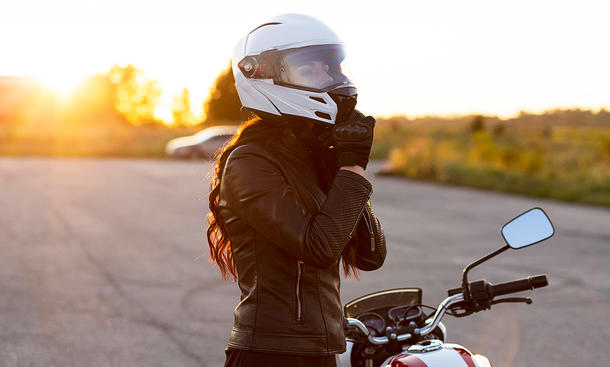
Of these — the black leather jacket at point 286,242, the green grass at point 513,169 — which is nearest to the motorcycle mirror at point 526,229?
the black leather jacket at point 286,242

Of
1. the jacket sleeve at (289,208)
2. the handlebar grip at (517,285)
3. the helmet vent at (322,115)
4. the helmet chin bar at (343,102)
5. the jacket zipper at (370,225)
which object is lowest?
the handlebar grip at (517,285)

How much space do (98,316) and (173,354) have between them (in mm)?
1262

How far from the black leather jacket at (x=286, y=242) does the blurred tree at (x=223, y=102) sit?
64.0 metres

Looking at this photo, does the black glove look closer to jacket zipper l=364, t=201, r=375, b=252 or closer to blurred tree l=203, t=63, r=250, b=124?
jacket zipper l=364, t=201, r=375, b=252

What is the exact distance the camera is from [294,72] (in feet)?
7.84

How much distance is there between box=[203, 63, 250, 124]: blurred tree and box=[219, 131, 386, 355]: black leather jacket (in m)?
64.0

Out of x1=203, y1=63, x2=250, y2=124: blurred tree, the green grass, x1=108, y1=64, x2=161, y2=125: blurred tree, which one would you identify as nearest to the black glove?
the green grass

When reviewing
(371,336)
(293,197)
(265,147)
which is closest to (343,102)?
(265,147)

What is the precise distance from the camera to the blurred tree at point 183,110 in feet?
293

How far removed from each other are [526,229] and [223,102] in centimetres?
6540

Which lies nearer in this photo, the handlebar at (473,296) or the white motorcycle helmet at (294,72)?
the white motorcycle helmet at (294,72)

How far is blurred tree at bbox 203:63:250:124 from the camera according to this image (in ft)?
219

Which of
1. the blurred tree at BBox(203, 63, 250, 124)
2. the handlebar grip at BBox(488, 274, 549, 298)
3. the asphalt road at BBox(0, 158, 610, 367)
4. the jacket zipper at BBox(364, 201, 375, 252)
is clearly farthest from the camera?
the blurred tree at BBox(203, 63, 250, 124)

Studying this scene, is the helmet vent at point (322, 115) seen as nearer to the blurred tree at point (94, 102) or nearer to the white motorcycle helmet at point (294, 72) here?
the white motorcycle helmet at point (294, 72)
